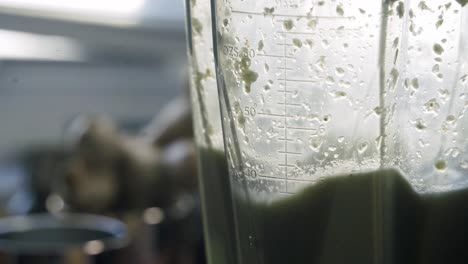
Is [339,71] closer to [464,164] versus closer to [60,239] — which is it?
[464,164]

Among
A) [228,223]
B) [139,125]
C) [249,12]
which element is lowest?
[139,125]

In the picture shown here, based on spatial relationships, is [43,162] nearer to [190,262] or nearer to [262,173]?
[190,262]

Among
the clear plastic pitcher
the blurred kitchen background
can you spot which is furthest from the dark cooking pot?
the clear plastic pitcher

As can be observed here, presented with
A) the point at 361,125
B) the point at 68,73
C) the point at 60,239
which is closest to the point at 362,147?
the point at 361,125

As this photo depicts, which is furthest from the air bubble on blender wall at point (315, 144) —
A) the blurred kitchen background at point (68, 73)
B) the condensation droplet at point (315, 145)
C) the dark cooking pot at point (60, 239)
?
the blurred kitchen background at point (68, 73)

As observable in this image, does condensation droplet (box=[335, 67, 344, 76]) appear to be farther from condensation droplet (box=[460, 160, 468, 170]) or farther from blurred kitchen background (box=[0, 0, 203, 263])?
blurred kitchen background (box=[0, 0, 203, 263])

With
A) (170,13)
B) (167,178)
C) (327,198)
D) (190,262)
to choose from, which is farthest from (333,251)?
(170,13)

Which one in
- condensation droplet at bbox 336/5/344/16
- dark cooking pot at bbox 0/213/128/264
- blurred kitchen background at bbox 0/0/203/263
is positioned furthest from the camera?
blurred kitchen background at bbox 0/0/203/263
